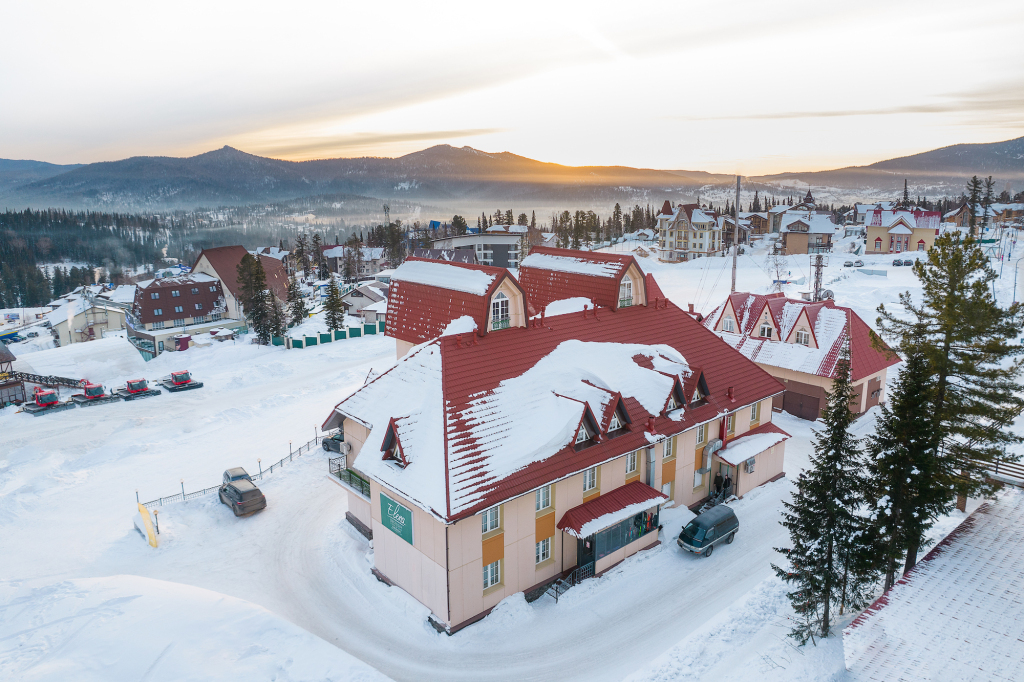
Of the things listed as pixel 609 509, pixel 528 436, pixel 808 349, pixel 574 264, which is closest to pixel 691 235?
pixel 808 349

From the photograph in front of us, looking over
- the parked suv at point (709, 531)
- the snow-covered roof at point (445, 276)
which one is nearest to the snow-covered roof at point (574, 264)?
the snow-covered roof at point (445, 276)

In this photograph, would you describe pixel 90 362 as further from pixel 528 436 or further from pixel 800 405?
pixel 800 405

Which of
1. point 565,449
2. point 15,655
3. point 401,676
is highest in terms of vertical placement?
point 565,449

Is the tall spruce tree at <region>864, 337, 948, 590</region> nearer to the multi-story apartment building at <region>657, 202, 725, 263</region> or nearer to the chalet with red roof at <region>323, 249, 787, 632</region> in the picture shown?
the chalet with red roof at <region>323, 249, 787, 632</region>

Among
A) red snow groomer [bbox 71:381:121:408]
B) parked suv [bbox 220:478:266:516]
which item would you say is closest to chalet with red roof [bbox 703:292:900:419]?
parked suv [bbox 220:478:266:516]

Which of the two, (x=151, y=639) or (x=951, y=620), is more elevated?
(x=951, y=620)

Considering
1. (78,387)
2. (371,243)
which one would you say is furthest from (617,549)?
(371,243)

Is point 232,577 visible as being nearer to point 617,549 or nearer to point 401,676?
point 401,676
